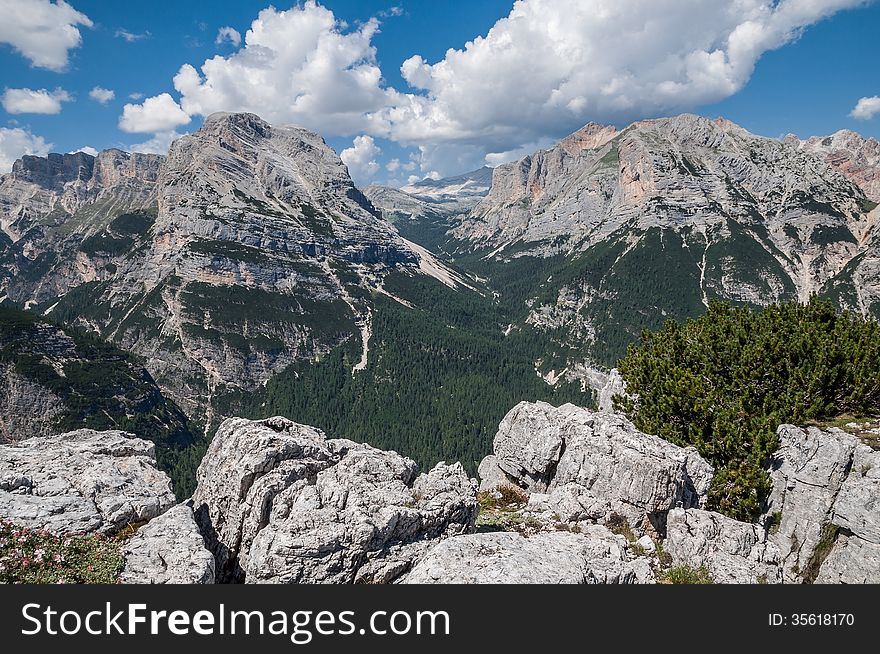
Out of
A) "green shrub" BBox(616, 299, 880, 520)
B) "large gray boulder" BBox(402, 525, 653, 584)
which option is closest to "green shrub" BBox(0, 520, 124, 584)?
"large gray boulder" BBox(402, 525, 653, 584)

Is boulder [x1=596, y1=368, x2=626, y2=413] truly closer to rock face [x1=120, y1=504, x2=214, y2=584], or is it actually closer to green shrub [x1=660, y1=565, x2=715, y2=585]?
green shrub [x1=660, y1=565, x2=715, y2=585]

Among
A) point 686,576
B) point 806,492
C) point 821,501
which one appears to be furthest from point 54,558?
point 821,501

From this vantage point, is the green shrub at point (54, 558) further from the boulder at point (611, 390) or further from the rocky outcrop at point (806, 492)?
the boulder at point (611, 390)

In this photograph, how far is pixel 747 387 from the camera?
1394 inches

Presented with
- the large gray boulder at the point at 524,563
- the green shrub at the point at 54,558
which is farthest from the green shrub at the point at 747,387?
the green shrub at the point at 54,558

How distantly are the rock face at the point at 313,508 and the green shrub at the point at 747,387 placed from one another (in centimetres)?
1793

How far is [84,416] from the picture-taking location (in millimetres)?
191500

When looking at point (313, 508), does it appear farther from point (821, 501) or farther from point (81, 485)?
point (821, 501)

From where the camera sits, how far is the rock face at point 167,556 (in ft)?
50.1

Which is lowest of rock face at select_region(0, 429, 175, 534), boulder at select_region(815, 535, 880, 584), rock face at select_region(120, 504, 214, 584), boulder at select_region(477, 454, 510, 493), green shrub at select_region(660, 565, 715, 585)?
boulder at select_region(815, 535, 880, 584)

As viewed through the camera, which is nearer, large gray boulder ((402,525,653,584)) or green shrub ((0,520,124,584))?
green shrub ((0,520,124,584))

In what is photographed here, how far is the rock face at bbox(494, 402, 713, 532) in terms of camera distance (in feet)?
80.0

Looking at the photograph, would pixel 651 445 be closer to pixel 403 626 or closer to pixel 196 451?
pixel 403 626

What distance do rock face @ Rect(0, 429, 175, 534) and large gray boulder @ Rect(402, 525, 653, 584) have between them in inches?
468
